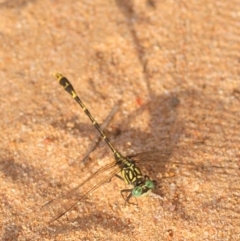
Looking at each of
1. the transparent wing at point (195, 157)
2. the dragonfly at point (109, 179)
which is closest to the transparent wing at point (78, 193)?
the dragonfly at point (109, 179)

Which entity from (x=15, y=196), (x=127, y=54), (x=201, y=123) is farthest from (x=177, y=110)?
(x=15, y=196)

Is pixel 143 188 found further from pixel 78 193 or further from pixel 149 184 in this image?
pixel 78 193

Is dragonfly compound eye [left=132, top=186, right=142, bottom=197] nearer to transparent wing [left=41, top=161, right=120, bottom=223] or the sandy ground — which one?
the sandy ground

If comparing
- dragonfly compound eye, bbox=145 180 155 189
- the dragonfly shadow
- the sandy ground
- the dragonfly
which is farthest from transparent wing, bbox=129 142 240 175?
the dragonfly shadow

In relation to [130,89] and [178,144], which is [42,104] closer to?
[130,89]

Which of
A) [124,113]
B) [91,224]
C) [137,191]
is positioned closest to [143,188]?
[137,191]

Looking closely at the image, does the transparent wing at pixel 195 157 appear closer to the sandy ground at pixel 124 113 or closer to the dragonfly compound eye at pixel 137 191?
the sandy ground at pixel 124 113
